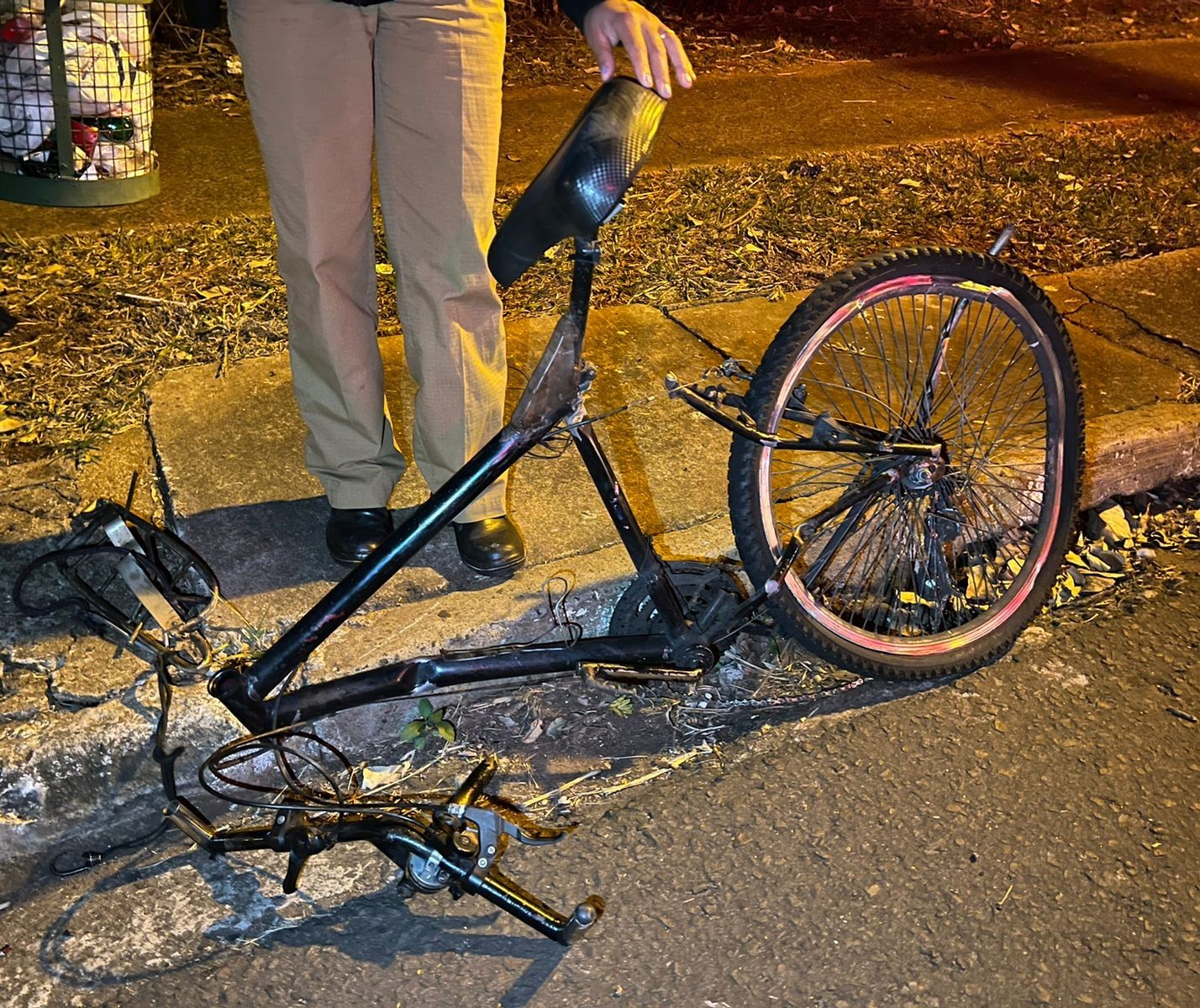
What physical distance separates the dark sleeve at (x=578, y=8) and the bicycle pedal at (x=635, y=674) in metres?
1.29

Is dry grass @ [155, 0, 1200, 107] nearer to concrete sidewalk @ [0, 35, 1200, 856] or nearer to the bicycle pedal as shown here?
concrete sidewalk @ [0, 35, 1200, 856]

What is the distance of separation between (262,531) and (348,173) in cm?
94

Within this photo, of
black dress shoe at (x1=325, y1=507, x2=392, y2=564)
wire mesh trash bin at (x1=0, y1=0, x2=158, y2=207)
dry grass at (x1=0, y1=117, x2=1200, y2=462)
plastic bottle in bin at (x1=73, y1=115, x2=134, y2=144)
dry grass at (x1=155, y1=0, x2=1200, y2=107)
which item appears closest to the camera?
black dress shoe at (x1=325, y1=507, x2=392, y2=564)

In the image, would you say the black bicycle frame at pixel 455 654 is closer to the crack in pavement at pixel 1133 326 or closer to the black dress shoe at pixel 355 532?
the black dress shoe at pixel 355 532

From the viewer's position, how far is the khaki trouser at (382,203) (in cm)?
274

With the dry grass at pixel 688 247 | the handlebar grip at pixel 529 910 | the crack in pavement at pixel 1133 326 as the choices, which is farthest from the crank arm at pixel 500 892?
the crack in pavement at pixel 1133 326

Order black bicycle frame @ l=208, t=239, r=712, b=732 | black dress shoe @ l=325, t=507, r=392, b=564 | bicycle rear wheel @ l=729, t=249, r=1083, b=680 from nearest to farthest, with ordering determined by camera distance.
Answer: black bicycle frame @ l=208, t=239, r=712, b=732
bicycle rear wheel @ l=729, t=249, r=1083, b=680
black dress shoe @ l=325, t=507, r=392, b=564

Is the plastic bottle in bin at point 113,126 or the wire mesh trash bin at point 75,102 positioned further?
the plastic bottle in bin at point 113,126

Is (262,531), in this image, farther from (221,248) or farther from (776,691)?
(221,248)

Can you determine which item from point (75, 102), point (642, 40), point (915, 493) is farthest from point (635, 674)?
point (75, 102)

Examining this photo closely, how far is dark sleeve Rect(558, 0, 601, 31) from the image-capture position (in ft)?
8.05

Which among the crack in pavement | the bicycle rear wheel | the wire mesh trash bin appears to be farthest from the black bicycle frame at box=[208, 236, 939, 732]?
the wire mesh trash bin

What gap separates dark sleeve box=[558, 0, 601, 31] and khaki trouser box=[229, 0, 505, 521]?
1.07 ft

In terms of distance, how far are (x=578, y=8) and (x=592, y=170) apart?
44cm
